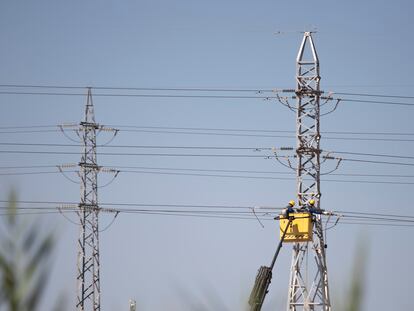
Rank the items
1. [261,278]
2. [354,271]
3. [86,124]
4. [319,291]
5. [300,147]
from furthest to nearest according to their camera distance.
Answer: [86,124]
[300,147]
[319,291]
[261,278]
[354,271]

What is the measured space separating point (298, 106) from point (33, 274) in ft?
124

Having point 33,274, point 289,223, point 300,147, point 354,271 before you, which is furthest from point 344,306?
point 300,147

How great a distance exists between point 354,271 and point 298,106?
3787 cm

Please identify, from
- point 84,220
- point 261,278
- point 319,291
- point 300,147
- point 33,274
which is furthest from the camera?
point 84,220

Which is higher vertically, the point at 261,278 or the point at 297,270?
the point at 297,270

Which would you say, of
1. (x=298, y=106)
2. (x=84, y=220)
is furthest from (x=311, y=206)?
(x=84, y=220)

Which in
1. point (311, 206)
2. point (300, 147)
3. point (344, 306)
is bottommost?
point (344, 306)

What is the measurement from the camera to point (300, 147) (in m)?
38.8

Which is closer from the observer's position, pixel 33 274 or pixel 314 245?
pixel 33 274

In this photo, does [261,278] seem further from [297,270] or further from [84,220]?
[84,220]

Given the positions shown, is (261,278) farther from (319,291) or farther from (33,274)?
(33,274)

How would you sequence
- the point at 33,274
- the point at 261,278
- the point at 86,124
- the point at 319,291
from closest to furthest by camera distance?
the point at 33,274, the point at 261,278, the point at 319,291, the point at 86,124

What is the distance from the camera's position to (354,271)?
6.75 feet


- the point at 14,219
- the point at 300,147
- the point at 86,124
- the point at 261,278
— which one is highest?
the point at 86,124
